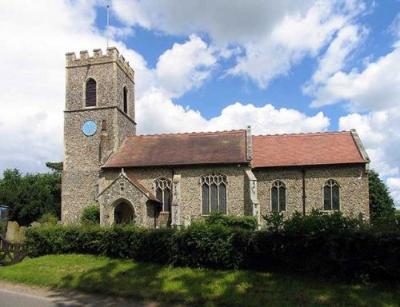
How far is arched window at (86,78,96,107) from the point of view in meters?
32.1

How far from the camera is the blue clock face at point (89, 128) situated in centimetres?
3136

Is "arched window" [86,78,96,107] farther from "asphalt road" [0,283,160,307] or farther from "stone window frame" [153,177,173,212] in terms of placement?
"asphalt road" [0,283,160,307]

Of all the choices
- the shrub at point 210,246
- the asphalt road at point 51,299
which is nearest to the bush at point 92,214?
the asphalt road at point 51,299

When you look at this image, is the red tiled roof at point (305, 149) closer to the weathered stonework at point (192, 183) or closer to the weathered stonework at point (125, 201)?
the weathered stonework at point (192, 183)

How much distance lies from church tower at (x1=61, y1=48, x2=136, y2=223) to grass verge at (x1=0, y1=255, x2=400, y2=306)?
54.7 feet

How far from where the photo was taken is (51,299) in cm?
1032

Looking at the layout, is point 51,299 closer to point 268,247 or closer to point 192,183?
point 268,247

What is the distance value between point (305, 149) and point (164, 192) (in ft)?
33.0

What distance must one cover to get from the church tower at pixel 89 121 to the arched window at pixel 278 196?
38.7ft

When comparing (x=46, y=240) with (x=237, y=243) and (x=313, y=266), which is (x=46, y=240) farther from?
(x=313, y=266)

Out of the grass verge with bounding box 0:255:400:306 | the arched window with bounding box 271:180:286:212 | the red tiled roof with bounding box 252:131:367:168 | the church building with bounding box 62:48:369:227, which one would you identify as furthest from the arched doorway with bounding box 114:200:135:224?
the grass verge with bounding box 0:255:400:306

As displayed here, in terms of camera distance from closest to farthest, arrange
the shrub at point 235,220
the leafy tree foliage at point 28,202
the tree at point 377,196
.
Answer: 1. the shrub at point 235,220
2. the tree at point 377,196
3. the leafy tree foliage at point 28,202

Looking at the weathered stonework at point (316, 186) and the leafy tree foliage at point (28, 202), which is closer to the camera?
the weathered stonework at point (316, 186)

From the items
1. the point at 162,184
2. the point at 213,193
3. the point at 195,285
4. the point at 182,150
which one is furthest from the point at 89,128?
the point at 195,285
